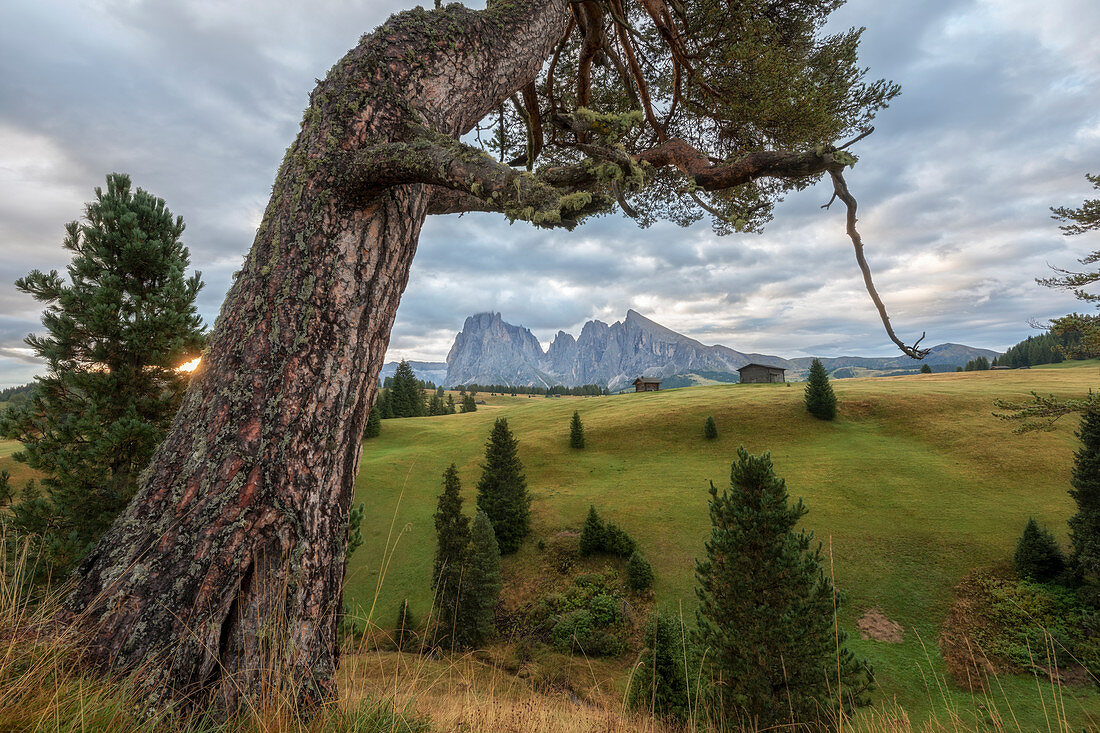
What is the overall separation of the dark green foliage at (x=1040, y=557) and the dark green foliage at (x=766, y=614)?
50.6ft

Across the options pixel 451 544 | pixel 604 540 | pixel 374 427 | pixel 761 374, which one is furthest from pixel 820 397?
pixel 374 427

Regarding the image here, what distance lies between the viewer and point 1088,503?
1612 cm

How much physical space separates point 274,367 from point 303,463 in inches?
19.2

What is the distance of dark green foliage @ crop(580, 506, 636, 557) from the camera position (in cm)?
2142

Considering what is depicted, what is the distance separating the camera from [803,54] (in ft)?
21.3

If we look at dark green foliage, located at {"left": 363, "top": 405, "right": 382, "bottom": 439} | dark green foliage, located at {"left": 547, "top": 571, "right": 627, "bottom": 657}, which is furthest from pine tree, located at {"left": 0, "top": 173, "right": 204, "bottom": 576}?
dark green foliage, located at {"left": 363, "top": 405, "right": 382, "bottom": 439}

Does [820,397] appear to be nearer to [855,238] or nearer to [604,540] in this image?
[604,540]

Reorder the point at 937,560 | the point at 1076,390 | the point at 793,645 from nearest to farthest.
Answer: the point at 793,645
the point at 937,560
the point at 1076,390

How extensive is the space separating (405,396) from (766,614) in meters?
62.2

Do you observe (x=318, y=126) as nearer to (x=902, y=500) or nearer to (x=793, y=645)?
(x=793, y=645)

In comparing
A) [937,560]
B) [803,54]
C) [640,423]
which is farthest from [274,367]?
[640,423]

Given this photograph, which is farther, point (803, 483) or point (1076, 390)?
point (1076, 390)

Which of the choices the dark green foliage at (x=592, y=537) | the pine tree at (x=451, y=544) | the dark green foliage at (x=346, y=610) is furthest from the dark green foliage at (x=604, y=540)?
the dark green foliage at (x=346, y=610)

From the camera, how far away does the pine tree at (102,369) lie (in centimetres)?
721
